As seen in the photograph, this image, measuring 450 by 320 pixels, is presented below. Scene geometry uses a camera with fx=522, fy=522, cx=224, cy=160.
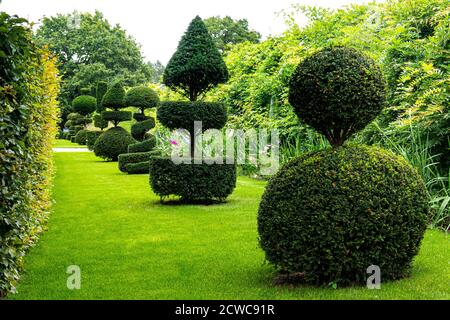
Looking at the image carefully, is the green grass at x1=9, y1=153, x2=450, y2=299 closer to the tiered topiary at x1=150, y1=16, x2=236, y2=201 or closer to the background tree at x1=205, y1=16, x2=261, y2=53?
the tiered topiary at x1=150, y1=16, x2=236, y2=201

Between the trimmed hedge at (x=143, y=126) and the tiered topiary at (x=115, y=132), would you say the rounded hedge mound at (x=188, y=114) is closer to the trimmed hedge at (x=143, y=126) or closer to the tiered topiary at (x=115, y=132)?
the trimmed hedge at (x=143, y=126)

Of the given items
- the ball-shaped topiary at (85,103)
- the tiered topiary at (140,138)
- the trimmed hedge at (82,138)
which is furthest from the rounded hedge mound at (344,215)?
the ball-shaped topiary at (85,103)

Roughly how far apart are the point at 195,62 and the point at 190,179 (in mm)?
2381

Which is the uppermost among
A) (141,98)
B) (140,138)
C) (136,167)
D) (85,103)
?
(85,103)

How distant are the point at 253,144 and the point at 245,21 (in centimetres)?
3896

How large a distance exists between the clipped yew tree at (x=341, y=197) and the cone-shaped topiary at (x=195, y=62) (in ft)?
19.4

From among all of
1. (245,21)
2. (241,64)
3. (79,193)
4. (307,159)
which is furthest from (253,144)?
(245,21)

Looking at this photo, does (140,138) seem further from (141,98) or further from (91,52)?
(91,52)

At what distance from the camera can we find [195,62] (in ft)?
34.8

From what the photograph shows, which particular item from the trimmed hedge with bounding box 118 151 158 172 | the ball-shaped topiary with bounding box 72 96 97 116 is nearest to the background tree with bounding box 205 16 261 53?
the ball-shaped topiary with bounding box 72 96 97 116

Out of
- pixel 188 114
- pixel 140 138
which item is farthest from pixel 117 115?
pixel 188 114

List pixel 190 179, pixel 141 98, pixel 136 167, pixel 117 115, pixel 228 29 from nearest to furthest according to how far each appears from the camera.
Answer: pixel 190 179
pixel 136 167
pixel 141 98
pixel 117 115
pixel 228 29

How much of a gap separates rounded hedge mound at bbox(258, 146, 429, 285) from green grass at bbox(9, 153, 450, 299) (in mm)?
288

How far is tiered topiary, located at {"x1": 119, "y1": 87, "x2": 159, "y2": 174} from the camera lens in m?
17.8
